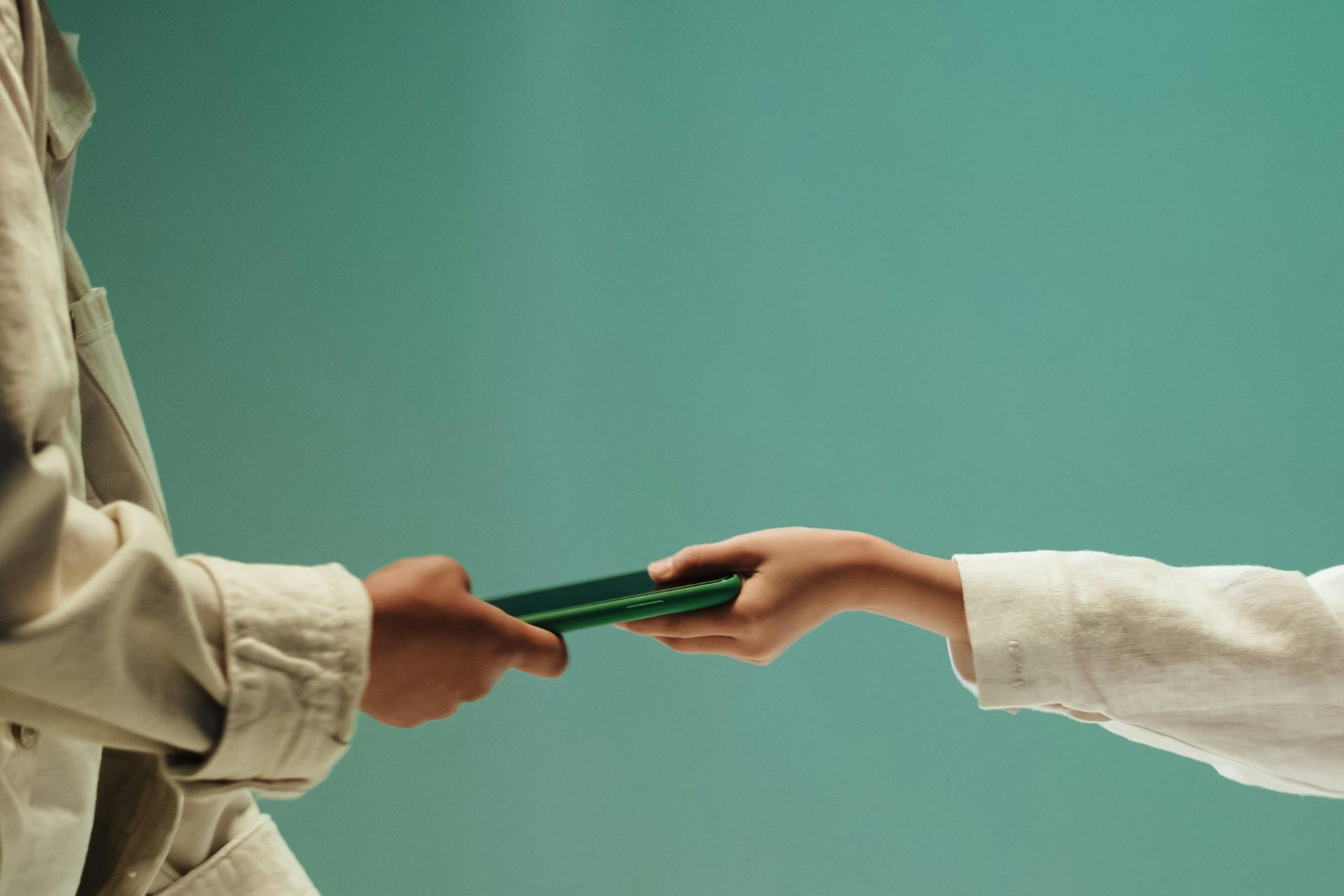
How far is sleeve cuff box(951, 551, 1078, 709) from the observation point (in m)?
0.56

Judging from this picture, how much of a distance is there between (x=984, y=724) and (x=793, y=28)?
628 millimetres

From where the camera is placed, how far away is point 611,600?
50 centimetres

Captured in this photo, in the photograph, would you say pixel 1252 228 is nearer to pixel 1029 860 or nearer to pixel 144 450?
pixel 1029 860

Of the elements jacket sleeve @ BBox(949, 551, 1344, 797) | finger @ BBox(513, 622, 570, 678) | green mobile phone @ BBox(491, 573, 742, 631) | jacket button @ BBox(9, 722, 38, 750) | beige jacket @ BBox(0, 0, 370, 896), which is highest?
jacket sleeve @ BBox(949, 551, 1344, 797)

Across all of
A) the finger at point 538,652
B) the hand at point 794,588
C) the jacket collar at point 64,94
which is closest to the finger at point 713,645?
the hand at point 794,588

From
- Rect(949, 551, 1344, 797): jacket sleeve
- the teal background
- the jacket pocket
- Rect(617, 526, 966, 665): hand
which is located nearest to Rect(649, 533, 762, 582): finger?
Rect(617, 526, 966, 665): hand

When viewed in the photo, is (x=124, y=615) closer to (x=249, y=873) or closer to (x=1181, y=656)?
(x=249, y=873)

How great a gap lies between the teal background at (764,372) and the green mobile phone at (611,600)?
406 millimetres

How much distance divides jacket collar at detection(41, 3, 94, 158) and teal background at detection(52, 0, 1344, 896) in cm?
Answer: 49

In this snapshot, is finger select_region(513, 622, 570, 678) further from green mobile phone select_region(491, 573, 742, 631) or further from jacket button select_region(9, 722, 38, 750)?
jacket button select_region(9, 722, 38, 750)

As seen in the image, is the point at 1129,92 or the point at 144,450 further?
the point at 1129,92

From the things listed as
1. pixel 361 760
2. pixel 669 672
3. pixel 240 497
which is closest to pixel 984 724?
pixel 669 672

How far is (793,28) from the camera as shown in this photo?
967mm

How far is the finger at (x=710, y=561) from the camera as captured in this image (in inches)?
21.6
